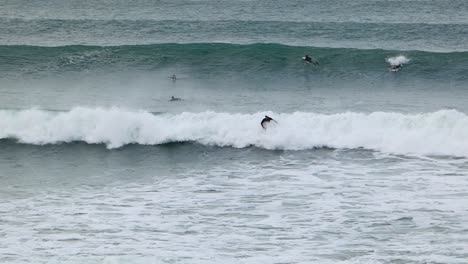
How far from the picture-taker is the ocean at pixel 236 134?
1427cm

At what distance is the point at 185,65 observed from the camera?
2942 centimetres

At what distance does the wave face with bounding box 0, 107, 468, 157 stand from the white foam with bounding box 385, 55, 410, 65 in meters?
6.96

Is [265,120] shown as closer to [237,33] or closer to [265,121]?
[265,121]

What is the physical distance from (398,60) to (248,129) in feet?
29.4

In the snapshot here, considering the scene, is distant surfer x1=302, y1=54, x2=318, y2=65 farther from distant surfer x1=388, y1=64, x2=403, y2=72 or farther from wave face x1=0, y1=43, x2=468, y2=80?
distant surfer x1=388, y1=64, x2=403, y2=72

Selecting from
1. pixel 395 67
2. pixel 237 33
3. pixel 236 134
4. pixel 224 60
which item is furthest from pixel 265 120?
pixel 237 33

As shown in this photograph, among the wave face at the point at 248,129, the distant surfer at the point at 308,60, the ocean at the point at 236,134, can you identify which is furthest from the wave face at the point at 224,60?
the wave face at the point at 248,129

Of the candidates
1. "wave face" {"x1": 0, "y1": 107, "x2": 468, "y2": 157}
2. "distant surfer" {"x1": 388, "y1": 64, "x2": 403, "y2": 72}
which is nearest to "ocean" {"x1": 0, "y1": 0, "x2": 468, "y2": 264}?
"wave face" {"x1": 0, "y1": 107, "x2": 468, "y2": 157}

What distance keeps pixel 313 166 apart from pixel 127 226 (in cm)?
542

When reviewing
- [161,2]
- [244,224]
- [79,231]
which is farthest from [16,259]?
[161,2]

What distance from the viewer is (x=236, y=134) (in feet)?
70.1

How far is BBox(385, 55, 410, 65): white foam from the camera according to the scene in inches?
1115

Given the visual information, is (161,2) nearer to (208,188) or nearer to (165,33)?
(165,33)

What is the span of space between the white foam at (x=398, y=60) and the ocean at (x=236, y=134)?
0.07 metres
